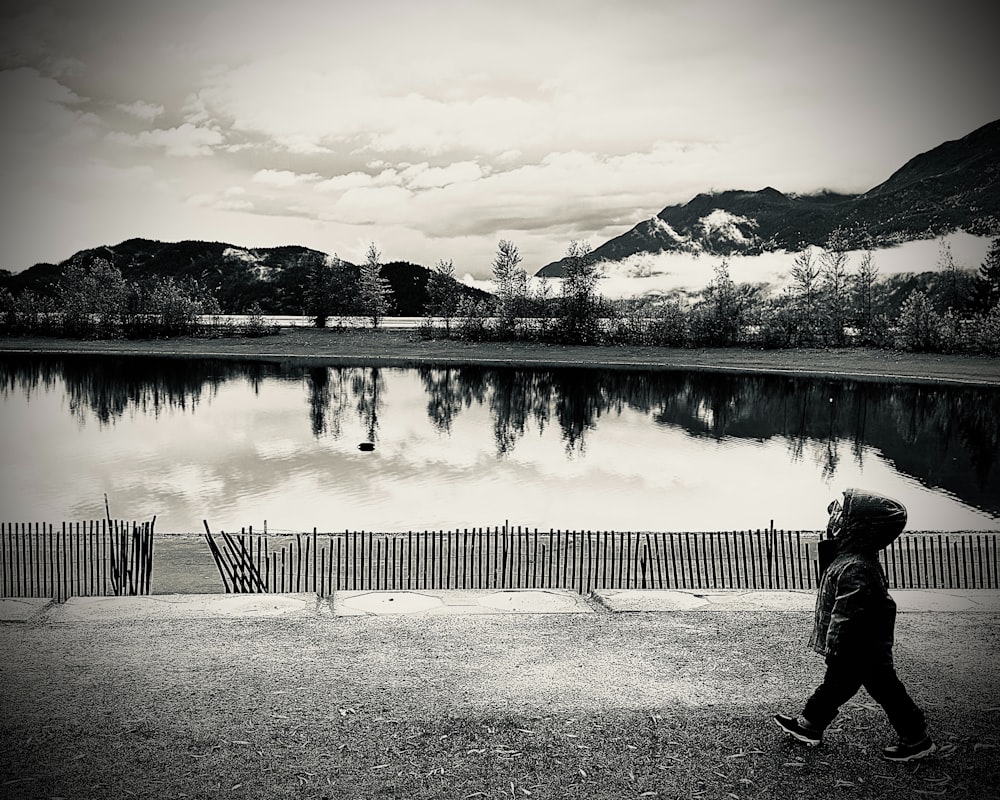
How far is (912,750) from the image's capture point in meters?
6.32

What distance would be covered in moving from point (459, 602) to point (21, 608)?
15.6ft

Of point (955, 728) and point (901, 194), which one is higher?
point (901, 194)

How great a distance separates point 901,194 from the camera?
550ft

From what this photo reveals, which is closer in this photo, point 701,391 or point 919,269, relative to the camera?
point 701,391

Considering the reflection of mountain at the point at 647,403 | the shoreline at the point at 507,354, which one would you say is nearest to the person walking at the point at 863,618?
the reflection of mountain at the point at 647,403

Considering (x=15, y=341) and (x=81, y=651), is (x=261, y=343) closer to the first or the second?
(x=15, y=341)

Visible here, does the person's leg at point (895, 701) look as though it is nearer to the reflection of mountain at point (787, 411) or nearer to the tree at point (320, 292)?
the reflection of mountain at point (787, 411)

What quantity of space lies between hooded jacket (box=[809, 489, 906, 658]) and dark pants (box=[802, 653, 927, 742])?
8 cm

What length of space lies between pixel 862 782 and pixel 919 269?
14895cm

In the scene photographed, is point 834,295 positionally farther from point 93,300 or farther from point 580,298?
point 93,300

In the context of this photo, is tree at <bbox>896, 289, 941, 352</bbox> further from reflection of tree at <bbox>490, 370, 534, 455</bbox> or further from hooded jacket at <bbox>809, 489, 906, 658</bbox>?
hooded jacket at <bbox>809, 489, 906, 658</bbox>

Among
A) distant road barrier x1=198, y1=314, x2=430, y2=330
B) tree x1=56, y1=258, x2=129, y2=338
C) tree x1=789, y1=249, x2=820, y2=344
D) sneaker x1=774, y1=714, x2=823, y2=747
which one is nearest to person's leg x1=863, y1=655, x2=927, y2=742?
sneaker x1=774, y1=714, x2=823, y2=747

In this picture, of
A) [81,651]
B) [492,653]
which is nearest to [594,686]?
[492,653]

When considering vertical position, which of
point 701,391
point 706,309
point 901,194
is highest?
point 901,194
